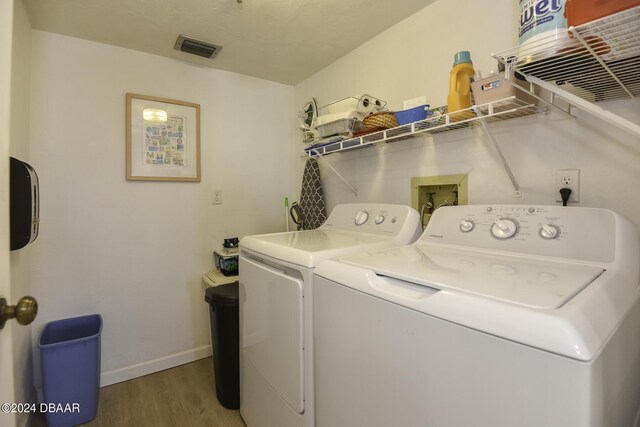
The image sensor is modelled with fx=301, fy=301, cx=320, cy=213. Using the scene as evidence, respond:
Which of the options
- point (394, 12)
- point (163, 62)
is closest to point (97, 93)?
point (163, 62)

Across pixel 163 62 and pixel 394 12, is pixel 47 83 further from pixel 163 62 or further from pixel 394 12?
pixel 394 12

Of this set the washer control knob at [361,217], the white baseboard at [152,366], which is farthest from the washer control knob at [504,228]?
the white baseboard at [152,366]

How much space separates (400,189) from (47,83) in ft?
7.00

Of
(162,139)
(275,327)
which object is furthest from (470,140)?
(162,139)

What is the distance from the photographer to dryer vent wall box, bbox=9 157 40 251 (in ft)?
3.54

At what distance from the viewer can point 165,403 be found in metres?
1.76

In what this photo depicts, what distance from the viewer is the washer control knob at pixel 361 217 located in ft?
4.98

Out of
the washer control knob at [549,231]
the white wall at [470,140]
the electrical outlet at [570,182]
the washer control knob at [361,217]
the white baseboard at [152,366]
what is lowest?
the white baseboard at [152,366]

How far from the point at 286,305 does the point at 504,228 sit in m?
0.80

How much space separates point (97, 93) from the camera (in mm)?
1886

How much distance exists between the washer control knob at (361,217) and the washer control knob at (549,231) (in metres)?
0.74

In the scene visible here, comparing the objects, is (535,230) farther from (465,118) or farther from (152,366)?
(152,366)

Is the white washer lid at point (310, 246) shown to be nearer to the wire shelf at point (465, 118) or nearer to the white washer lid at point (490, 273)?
the white washer lid at point (490, 273)

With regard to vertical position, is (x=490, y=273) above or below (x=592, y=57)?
below
